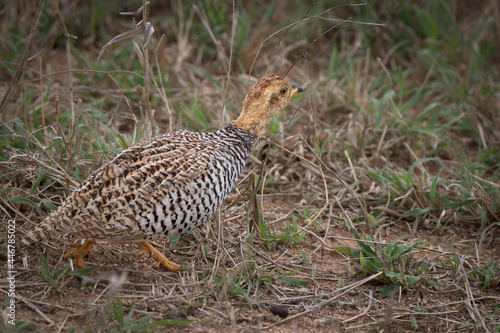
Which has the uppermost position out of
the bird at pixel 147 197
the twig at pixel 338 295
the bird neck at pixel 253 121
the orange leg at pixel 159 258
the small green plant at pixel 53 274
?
the bird neck at pixel 253 121

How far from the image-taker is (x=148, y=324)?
268 centimetres

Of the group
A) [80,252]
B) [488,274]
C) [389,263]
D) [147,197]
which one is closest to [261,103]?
[147,197]

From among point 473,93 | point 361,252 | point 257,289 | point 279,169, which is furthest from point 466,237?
point 473,93

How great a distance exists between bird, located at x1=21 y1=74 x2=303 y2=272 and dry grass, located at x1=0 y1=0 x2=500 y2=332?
0.25m

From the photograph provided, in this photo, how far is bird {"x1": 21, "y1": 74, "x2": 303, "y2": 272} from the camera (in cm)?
286

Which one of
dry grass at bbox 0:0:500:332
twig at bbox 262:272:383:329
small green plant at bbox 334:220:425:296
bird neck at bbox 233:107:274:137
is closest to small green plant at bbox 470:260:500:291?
dry grass at bbox 0:0:500:332

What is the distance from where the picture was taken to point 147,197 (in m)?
2.91

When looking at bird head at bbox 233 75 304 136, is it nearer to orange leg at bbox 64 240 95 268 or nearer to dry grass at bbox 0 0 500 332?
dry grass at bbox 0 0 500 332

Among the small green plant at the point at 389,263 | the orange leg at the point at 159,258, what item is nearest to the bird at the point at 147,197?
the orange leg at the point at 159,258

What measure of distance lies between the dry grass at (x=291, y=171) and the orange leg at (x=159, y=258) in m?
0.06

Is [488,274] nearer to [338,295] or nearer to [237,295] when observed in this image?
[338,295]

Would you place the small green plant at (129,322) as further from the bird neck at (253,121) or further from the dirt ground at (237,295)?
the bird neck at (253,121)

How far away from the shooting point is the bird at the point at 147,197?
9.39ft

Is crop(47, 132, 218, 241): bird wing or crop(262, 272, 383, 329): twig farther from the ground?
crop(47, 132, 218, 241): bird wing
